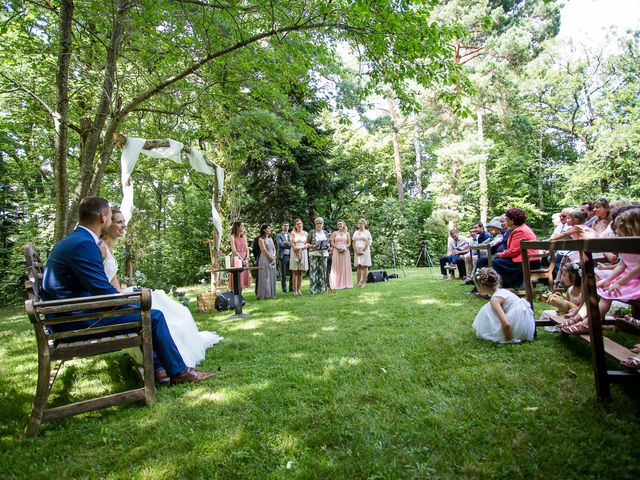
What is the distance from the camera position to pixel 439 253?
2014 centimetres

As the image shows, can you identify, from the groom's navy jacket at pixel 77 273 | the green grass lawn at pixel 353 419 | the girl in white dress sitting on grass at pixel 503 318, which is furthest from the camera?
the girl in white dress sitting on grass at pixel 503 318

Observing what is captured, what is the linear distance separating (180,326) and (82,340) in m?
1.08

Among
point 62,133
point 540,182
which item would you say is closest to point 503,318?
point 62,133

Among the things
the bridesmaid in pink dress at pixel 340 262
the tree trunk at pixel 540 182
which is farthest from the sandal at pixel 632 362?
the tree trunk at pixel 540 182

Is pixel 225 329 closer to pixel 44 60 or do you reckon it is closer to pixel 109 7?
pixel 109 7

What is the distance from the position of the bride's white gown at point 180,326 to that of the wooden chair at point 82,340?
76cm

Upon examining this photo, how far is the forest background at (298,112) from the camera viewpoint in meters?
5.91

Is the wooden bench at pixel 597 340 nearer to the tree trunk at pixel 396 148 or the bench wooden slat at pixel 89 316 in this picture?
the bench wooden slat at pixel 89 316

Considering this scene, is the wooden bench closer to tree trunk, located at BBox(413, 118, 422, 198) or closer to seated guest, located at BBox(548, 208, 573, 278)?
seated guest, located at BBox(548, 208, 573, 278)

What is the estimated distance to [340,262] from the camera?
33.3 ft

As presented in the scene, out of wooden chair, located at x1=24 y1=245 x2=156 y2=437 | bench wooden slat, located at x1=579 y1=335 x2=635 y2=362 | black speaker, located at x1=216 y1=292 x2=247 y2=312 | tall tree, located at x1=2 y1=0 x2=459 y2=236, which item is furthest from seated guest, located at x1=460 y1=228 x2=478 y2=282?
wooden chair, located at x1=24 y1=245 x2=156 y2=437

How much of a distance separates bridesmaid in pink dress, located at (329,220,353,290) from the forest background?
270 cm

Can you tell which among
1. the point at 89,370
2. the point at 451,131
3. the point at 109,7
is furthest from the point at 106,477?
the point at 451,131

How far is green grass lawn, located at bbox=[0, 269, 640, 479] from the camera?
189 cm
